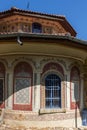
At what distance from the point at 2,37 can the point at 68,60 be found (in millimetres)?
4015

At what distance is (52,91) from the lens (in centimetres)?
1378

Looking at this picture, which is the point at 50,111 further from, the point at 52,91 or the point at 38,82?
the point at 38,82

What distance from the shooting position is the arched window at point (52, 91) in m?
13.7

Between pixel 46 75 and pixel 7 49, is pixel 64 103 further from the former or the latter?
pixel 7 49

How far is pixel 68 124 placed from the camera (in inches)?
542

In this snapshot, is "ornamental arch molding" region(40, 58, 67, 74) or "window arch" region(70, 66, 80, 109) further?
"window arch" region(70, 66, 80, 109)

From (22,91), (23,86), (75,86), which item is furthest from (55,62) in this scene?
(22,91)

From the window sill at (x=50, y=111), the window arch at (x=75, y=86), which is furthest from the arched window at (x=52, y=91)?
the window arch at (x=75, y=86)

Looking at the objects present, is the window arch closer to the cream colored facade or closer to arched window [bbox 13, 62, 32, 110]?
the cream colored facade

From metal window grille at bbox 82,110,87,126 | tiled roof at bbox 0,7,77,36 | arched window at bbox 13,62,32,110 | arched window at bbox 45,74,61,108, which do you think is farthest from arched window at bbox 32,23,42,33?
metal window grille at bbox 82,110,87,126

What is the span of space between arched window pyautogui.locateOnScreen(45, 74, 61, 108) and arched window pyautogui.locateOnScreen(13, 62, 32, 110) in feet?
2.98

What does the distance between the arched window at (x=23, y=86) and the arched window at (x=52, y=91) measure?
0.91 m

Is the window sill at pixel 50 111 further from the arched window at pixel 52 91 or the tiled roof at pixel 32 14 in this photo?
the tiled roof at pixel 32 14

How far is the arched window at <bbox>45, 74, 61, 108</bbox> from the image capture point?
44.9ft
